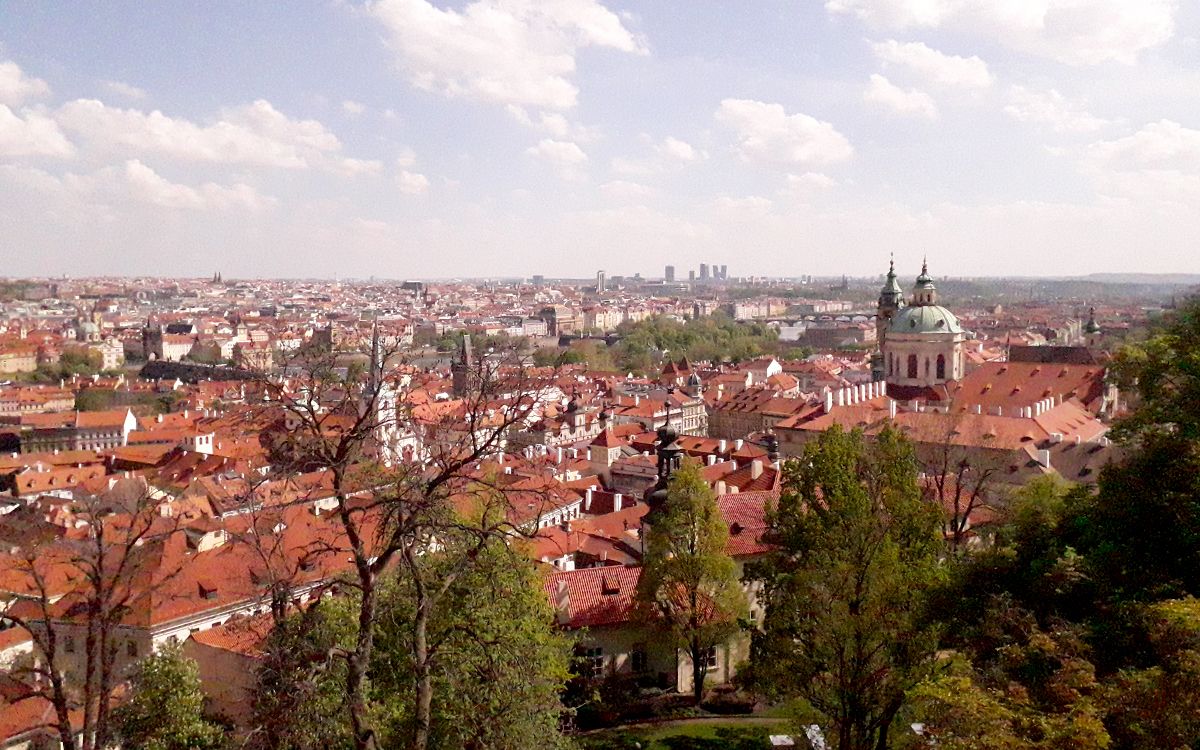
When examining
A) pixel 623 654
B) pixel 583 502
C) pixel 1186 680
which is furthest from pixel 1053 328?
pixel 1186 680

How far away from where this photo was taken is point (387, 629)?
14.4 meters

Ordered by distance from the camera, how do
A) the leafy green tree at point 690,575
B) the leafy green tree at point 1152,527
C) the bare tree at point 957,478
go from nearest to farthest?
the leafy green tree at point 1152,527 < the leafy green tree at point 690,575 < the bare tree at point 957,478

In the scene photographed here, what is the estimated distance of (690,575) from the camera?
20672 millimetres

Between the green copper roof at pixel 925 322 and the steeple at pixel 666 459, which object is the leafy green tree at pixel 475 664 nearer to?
the steeple at pixel 666 459

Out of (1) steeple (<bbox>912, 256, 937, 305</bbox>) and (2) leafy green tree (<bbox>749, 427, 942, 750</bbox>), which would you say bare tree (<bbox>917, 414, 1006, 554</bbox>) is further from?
(1) steeple (<bbox>912, 256, 937, 305</bbox>)

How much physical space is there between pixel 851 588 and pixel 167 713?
10.1 meters

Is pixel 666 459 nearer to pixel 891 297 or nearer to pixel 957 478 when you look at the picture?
pixel 957 478

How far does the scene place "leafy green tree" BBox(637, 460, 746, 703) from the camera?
2078 cm

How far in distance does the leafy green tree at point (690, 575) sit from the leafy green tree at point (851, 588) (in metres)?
3.38

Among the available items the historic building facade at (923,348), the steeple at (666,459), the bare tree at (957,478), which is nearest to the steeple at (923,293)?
the historic building facade at (923,348)

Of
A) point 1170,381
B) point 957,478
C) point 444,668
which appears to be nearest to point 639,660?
point 957,478

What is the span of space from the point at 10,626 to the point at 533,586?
55.0 feet

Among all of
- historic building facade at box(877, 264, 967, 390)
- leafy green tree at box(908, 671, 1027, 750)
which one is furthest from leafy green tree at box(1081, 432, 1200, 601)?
historic building facade at box(877, 264, 967, 390)

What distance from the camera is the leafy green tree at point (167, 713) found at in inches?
539
